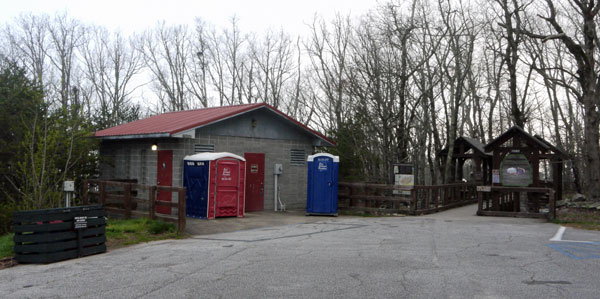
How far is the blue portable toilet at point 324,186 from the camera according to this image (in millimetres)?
17484

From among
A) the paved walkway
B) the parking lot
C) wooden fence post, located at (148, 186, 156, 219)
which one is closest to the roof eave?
wooden fence post, located at (148, 186, 156, 219)

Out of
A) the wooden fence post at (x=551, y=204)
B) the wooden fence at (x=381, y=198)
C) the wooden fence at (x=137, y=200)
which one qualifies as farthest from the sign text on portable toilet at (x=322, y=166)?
the wooden fence post at (x=551, y=204)

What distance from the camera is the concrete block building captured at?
1680 centimetres

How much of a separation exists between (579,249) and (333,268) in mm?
5340

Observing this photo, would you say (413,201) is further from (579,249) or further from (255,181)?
(579,249)

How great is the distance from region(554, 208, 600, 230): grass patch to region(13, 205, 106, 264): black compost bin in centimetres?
1289

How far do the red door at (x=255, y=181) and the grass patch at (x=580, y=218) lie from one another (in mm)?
9957

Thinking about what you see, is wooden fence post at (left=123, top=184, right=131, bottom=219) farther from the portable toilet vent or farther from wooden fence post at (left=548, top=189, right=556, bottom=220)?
wooden fence post at (left=548, top=189, right=556, bottom=220)

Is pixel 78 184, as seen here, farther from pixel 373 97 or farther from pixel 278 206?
pixel 373 97

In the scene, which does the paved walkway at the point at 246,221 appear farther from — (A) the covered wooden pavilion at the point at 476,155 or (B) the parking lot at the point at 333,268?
(A) the covered wooden pavilion at the point at 476,155

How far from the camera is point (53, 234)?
945 centimetres

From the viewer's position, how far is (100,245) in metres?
10.4

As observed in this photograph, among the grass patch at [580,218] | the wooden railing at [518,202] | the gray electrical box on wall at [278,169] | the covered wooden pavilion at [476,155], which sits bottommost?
the grass patch at [580,218]

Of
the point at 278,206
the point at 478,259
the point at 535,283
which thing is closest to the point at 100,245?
the point at 478,259
